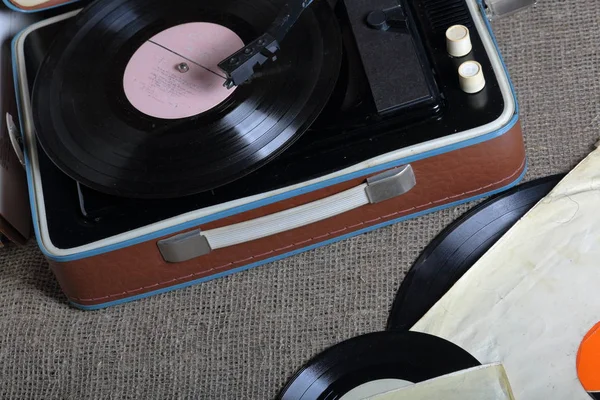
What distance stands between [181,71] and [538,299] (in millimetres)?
453

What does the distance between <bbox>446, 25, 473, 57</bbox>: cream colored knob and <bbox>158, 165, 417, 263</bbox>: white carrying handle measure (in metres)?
0.14

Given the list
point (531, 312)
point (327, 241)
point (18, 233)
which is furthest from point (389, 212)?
point (18, 233)

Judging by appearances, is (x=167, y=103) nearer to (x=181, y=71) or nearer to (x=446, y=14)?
(x=181, y=71)

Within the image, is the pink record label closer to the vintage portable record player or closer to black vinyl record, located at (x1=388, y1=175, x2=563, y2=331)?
the vintage portable record player

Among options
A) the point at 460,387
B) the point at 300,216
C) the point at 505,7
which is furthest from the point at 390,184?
the point at 505,7

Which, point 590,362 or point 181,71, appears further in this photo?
point 181,71

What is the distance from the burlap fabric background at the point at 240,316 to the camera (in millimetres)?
894

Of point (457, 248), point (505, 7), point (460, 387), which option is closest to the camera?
point (460, 387)

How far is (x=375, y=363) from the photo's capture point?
0.84 m

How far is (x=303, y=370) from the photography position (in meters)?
0.87

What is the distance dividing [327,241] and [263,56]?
214 mm

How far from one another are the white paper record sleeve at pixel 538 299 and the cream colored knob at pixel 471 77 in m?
0.14

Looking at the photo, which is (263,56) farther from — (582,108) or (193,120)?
(582,108)

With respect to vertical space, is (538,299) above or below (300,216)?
below
